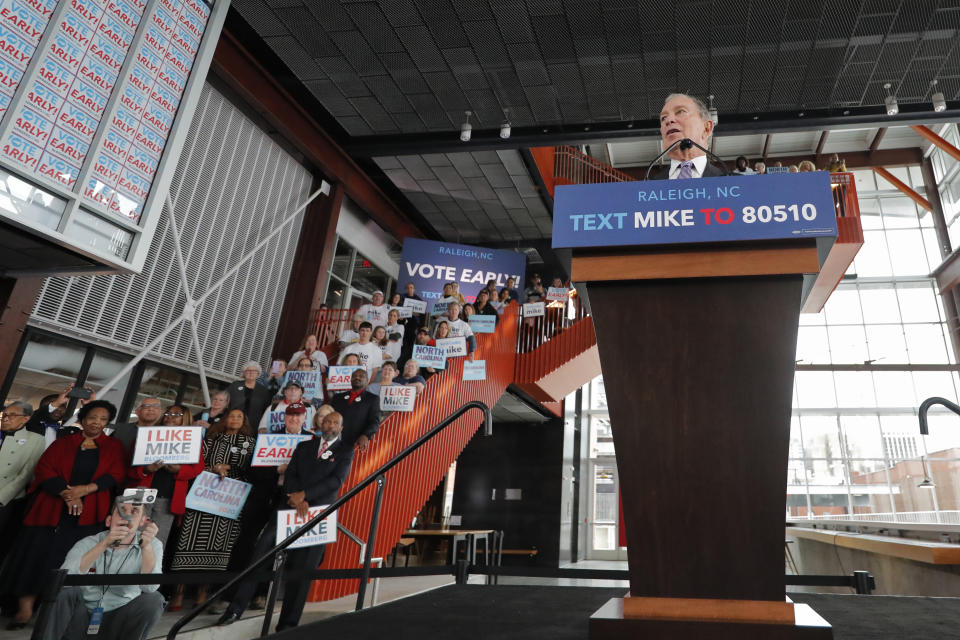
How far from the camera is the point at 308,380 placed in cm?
659

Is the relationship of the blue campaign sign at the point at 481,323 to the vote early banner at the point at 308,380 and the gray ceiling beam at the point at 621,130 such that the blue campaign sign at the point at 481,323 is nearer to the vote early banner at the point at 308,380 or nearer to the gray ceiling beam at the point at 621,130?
the vote early banner at the point at 308,380

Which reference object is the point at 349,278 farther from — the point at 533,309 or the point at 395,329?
the point at 533,309

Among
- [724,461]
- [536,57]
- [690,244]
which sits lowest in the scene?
[724,461]

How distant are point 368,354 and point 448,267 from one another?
3685mm

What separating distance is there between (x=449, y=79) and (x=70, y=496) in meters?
6.34

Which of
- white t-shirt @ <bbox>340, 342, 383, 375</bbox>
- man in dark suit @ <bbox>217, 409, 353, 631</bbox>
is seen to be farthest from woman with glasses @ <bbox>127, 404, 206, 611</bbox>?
white t-shirt @ <bbox>340, 342, 383, 375</bbox>

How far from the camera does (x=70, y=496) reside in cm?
364

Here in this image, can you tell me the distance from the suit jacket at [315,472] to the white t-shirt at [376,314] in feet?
13.6

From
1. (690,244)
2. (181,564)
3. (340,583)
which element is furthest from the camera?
(340,583)

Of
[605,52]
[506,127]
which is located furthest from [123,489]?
[605,52]

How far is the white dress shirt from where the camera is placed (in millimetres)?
1826

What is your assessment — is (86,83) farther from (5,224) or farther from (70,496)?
(70,496)

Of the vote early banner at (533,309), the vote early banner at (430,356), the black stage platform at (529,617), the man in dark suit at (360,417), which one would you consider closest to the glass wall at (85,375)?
the man in dark suit at (360,417)

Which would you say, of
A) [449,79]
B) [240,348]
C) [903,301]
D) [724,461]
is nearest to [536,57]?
[449,79]
